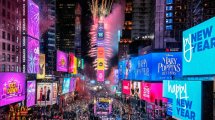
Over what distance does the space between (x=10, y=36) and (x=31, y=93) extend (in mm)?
10012

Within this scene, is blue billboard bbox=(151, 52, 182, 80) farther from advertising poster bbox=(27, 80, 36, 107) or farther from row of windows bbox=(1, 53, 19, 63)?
row of windows bbox=(1, 53, 19, 63)

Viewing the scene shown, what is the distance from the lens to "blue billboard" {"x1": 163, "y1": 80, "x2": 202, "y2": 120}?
17.3 metres

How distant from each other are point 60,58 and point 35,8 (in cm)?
3171

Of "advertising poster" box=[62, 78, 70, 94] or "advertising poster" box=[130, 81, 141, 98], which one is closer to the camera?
"advertising poster" box=[130, 81, 141, 98]

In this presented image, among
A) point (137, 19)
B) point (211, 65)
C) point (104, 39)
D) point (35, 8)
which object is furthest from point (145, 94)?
point (137, 19)

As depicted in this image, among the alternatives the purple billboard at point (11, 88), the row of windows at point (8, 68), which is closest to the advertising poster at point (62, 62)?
the row of windows at point (8, 68)

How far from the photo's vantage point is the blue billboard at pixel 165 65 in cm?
5147

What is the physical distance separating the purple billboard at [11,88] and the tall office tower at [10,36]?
7432 millimetres

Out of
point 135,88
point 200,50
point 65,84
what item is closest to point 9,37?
point 135,88

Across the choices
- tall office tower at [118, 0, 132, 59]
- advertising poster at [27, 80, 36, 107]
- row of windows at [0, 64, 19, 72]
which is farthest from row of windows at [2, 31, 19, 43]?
tall office tower at [118, 0, 132, 59]

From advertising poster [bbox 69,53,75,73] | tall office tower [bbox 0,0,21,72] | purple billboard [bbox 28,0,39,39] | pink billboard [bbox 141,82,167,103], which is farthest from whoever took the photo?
advertising poster [bbox 69,53,75,73]

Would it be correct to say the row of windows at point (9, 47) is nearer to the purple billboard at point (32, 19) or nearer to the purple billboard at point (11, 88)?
the purple billboard at point (32, 19)

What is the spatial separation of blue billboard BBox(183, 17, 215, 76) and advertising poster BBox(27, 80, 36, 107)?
3944 centimetres

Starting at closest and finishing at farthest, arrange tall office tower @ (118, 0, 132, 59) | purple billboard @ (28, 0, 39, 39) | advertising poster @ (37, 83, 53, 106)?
purple billboard @ (28, 0, 39, 39) → advertising poster @ (37, 83, 53, 106) → tall office tower @ (118, 0, 132, 59)
